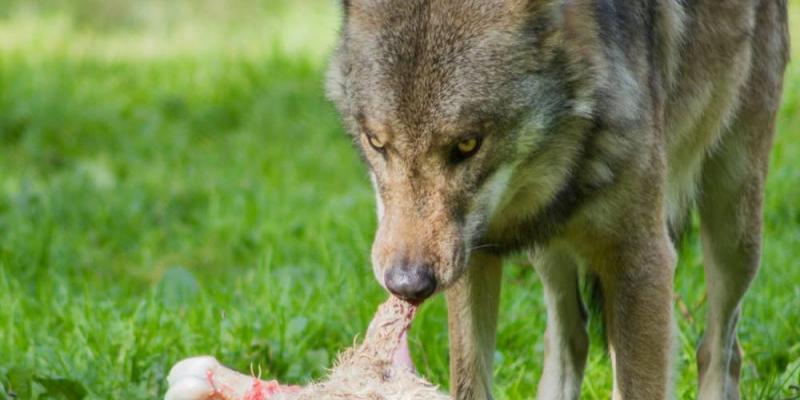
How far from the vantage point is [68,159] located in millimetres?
8406

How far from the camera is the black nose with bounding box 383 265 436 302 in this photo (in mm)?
3295

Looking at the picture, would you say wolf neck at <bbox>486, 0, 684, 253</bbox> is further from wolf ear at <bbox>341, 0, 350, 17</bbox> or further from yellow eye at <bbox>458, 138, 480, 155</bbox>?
wolf ear at <bbox>341, 0, 350, 17</bbox>

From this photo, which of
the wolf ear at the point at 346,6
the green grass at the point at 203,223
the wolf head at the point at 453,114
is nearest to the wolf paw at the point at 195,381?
the wolf head at the point at 453,114

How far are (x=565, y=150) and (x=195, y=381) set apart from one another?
4.02 feet

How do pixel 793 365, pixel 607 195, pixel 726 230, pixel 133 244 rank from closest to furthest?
1. pixel 607 195
2. pixel 793 365
3. pixel 726 230
4. pixel 133 244

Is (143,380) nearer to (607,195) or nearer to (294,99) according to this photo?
(607,195)

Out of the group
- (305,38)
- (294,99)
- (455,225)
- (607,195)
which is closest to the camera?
(455,225)

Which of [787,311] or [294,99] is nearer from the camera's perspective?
[787,311]

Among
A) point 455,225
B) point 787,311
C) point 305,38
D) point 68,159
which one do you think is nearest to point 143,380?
point 455,225

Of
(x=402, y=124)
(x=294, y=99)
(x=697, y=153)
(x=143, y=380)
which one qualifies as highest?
(x=402, y=124)

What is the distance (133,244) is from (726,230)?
10.9 ft

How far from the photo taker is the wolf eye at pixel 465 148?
3.49 metres

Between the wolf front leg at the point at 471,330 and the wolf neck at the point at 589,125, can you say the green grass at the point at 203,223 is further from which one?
the wolf neck at the point at 589,125

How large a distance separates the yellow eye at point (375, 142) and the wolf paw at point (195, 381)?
2.37 ft
